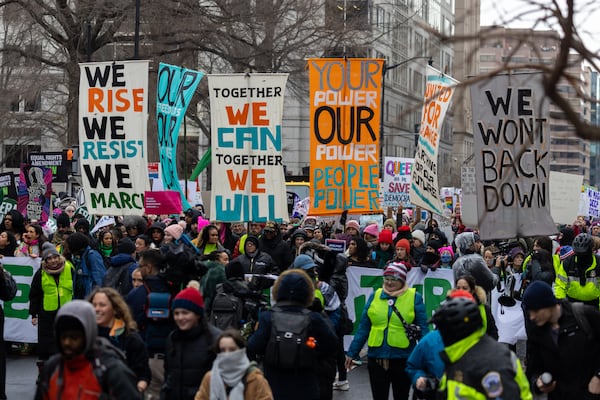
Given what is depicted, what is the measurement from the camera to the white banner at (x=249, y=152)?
15.8 m

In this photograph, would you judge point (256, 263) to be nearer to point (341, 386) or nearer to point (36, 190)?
point (341, 386)

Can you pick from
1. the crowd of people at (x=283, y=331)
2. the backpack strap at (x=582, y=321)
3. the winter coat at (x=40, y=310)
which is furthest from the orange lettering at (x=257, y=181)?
the backpack strap at (x=582, y=321)

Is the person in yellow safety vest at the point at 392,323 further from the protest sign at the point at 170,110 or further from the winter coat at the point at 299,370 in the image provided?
the protest sign at the point at 170,110

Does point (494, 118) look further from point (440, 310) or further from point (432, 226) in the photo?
point (432, 226)

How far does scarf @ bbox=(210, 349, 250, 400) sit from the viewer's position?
712 cm

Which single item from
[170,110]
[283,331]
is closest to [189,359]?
[283,331]

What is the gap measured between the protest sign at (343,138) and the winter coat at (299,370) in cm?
754

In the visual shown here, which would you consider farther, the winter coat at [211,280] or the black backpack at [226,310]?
the winter coat at [211,280]

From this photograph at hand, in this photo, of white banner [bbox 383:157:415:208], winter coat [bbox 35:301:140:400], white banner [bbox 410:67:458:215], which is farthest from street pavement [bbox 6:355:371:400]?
white banner [bbox 383:157:415:208]

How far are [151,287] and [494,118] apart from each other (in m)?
4.66

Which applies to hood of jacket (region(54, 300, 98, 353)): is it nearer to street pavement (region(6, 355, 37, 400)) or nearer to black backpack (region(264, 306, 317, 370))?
black backpack (region(264, 306, 317, 370))

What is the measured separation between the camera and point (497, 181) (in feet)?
40.2

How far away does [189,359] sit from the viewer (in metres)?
7.71

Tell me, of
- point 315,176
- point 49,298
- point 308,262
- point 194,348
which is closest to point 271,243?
point 315,176
